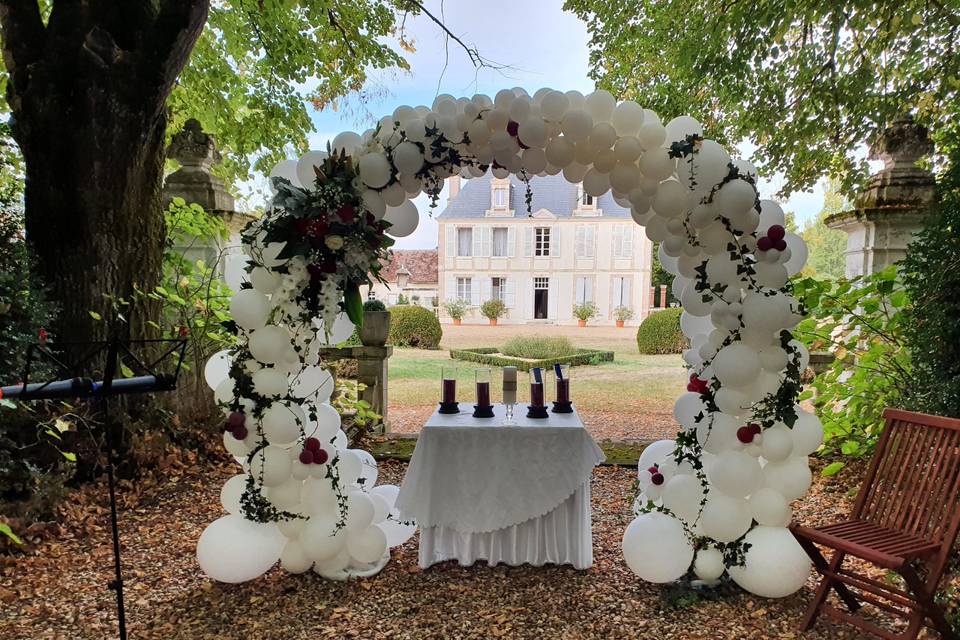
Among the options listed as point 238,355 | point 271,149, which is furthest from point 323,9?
point 238,355

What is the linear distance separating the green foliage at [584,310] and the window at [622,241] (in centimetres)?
134

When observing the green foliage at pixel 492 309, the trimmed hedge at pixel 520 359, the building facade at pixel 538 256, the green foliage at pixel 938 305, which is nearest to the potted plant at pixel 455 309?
the building facade at pixel 538 256

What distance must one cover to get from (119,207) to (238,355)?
212 cm

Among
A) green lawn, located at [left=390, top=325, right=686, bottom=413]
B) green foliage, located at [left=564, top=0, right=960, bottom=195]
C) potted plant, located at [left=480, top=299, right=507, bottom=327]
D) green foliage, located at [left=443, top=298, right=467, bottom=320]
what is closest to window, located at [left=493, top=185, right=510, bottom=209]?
potted plant, located at [left=480, top=299, right=507, bottom=327]

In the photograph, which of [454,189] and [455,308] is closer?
[455,308]

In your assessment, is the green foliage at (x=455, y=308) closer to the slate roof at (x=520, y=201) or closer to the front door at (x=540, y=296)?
the front door at (x=540, y=296)

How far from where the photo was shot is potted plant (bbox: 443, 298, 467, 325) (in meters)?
13.1

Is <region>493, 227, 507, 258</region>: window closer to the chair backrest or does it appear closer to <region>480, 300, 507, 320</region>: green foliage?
<region>480, 300, 507, 320</region>: green foliage

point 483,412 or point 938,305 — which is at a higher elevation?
point 938,305

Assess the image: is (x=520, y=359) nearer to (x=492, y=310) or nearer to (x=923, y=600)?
(x=492, y=310)

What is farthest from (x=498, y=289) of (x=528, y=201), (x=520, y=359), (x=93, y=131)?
(x=528, y=201)

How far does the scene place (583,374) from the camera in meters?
10.2

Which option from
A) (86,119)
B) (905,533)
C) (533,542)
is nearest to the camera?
(905,533)

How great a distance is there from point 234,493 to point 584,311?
11.7 m
